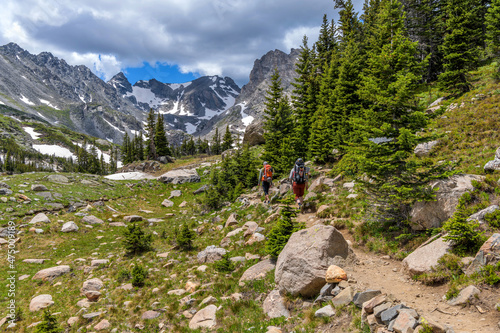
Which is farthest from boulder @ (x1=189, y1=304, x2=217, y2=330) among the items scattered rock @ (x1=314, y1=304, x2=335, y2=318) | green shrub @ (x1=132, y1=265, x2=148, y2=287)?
green shrub @ (x1=132, y1=265, x2=148, y2=287)

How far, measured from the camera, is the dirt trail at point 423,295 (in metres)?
4.64

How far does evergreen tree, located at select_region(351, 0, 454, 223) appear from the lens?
8758mm

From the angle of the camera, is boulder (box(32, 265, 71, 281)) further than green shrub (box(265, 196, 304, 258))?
Yes

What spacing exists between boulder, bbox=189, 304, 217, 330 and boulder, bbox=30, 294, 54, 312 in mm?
7145

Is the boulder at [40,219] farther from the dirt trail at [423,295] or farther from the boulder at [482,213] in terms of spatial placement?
the boulder at [482,213]

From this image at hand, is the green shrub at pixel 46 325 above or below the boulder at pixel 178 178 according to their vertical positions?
below

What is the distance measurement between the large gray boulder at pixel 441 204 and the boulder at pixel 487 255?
237cm

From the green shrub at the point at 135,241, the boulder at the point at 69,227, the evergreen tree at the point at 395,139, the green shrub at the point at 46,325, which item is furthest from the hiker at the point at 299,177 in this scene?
the boulder at the point at 69,227

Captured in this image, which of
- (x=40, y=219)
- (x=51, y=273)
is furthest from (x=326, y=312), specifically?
(x=40, y=219)

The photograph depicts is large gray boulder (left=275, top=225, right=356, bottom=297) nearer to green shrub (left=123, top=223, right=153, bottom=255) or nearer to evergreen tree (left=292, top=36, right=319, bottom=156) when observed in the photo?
green shrub (left=123, top=223, right=153, bottom=255)

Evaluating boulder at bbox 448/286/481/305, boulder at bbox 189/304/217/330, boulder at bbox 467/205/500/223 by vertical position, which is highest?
boulder at bbox 467/205/500/223

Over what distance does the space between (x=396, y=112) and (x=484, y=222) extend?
200 inches

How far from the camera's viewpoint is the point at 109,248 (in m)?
16.6

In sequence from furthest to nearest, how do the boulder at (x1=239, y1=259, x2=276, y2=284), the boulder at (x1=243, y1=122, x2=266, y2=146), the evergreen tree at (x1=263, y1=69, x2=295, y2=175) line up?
the boulder at (x1=243, y1=122, x2=266, y2=146), the evergreen tree at (x1=263, y1=69, x2=295, y2=175), the boulder at (x1=239, y1=259, x2=276, y2=284)
